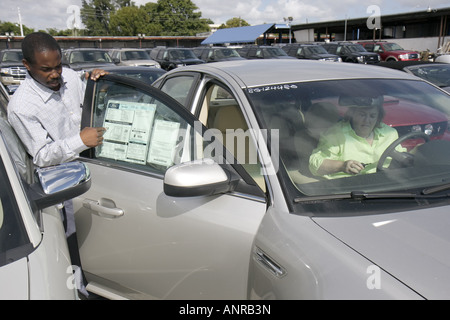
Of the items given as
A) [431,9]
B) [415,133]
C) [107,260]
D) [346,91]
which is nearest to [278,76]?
[346,91]

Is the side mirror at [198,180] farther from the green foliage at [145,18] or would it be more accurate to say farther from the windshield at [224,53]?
the green foliage at [145,18]

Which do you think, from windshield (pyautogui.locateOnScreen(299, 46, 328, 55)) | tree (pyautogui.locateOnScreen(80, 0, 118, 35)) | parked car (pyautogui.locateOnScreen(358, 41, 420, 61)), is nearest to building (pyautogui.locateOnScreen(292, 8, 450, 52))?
parked car (pyautogui.locateOnScreen(358, 41, 420, 61))

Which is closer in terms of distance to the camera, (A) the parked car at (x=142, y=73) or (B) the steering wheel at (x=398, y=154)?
(B) the steering wheel at (x=398, y=154)

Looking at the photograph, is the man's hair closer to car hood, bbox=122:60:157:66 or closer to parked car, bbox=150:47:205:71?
car hood, bbox=122:60:157:66

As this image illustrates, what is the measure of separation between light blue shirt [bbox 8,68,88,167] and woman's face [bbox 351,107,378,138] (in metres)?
1.55

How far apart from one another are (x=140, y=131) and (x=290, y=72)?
0.96 meters

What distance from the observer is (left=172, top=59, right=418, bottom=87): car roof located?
7.64 ft

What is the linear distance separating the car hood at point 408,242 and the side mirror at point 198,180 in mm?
441

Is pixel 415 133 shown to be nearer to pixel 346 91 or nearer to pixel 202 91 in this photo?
pixel 346 91

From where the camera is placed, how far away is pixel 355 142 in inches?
91.2

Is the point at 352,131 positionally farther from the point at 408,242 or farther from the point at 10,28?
the point at 10,28

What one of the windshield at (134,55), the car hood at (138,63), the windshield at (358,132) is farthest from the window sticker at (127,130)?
the windshield at (134,55)

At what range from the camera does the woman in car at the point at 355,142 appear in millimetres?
2096

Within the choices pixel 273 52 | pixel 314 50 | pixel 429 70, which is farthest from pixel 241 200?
pixel 314 50
